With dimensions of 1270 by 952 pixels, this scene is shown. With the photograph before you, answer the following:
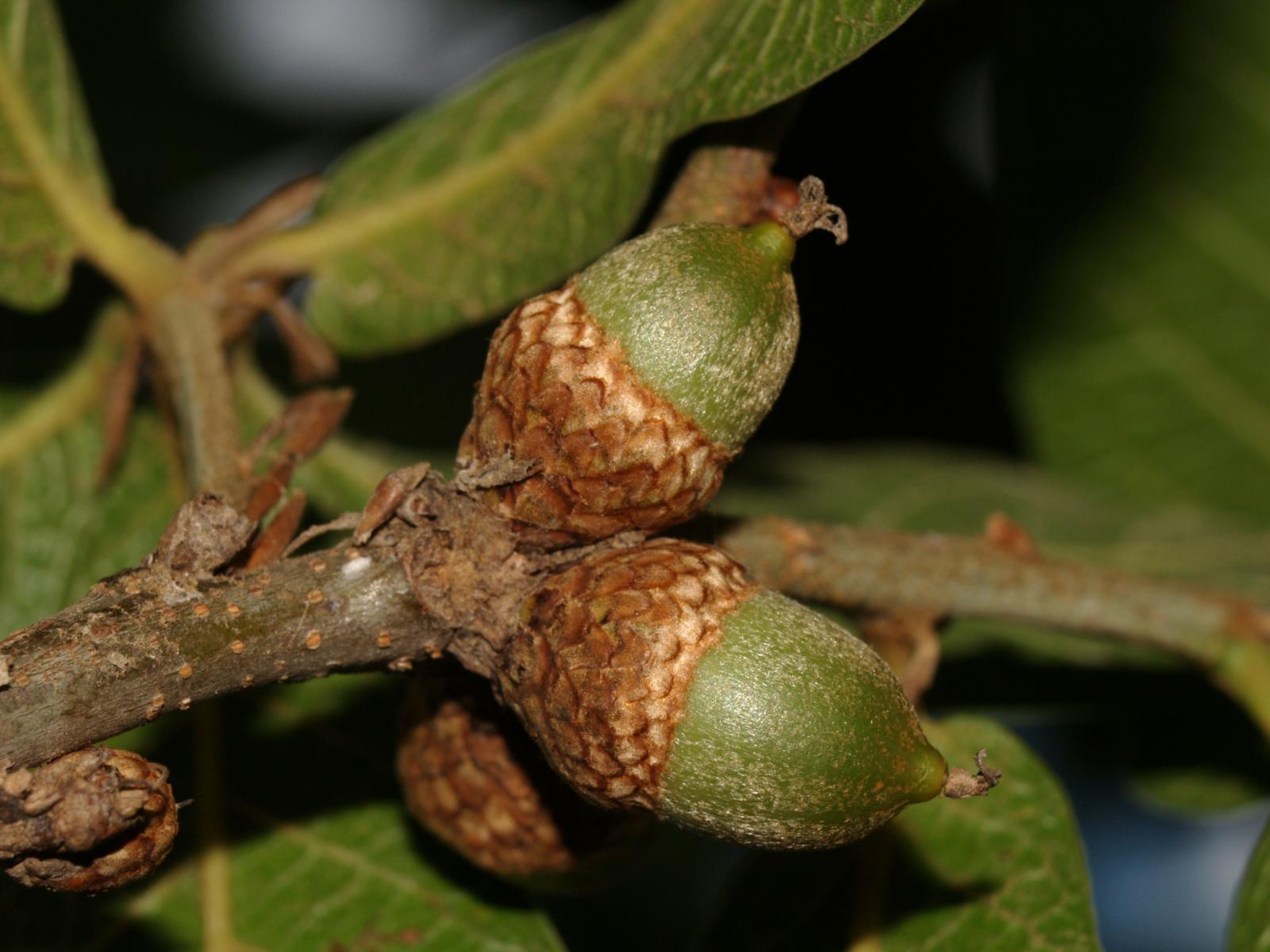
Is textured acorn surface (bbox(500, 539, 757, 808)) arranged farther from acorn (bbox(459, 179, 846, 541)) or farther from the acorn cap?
the acorn cap

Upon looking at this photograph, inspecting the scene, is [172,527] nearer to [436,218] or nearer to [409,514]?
[409,514]

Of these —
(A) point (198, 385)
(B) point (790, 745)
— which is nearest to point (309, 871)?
(A) point (198, 385)

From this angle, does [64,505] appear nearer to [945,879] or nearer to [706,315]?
[706,315]

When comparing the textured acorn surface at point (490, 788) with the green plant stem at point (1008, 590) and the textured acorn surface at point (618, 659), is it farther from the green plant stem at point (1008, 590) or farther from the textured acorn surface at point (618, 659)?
the green plant stem at point (1008, 590)

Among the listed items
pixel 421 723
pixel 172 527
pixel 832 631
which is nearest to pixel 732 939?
pixel 421 723

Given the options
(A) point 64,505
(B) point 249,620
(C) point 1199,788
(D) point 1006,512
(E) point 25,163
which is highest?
(E) point 25,163

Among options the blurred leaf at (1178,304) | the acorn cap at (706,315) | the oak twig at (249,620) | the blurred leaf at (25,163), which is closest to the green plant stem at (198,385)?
the blurred leaf at (25,163)
